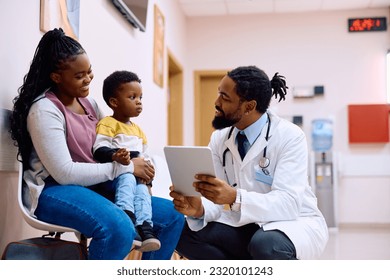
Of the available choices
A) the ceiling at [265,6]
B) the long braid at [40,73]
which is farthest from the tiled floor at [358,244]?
the ceiling at [265,6]

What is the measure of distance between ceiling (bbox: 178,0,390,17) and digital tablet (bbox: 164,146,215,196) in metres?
4.20

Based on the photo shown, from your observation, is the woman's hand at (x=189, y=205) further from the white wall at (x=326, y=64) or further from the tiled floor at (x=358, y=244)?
the white wall at (x=326, y=64)

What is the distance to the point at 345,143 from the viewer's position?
18.8 ft

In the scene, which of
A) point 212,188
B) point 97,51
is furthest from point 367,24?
point 212,188

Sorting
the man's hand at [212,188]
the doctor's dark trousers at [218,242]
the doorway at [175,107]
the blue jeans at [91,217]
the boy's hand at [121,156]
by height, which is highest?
the doorway at [175,107]

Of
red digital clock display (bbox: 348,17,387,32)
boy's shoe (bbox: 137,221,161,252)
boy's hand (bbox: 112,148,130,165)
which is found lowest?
boy's shoe (bbox: 137,221,161,252)

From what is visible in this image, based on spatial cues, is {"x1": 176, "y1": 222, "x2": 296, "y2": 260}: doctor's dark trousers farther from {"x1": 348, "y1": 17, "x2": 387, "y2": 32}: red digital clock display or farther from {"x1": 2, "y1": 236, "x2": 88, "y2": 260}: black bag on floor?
{"x1": 348, "y1": 17, "x2": 387, "y2": 32}: red digital clock display

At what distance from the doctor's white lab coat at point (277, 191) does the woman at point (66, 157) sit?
32cm

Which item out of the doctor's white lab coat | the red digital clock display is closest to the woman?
the doctor's white lab coat

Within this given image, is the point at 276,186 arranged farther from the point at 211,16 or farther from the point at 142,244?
the point at 211,16

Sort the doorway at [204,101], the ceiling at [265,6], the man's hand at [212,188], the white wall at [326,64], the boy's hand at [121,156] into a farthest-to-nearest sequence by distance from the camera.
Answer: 1. the doorway at [204,101]
2. the white wall at [326,64]
3. the ceiling at [265,6]
4. the boy's hand at [121,156]
5. the man's hand at [212,188]

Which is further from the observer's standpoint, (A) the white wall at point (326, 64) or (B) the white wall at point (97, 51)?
(A) the white wall at point (326, 64)

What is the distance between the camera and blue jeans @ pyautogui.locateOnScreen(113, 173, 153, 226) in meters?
1.63

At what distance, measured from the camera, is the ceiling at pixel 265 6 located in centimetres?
554
